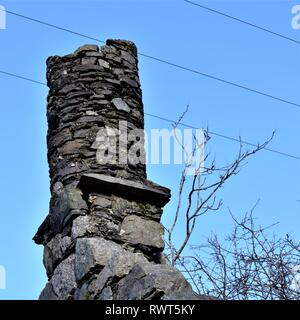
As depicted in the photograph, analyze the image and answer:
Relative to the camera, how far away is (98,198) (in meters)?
4.90

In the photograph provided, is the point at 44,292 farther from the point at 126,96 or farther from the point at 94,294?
the point at 126,96

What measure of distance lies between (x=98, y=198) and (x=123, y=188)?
164mm

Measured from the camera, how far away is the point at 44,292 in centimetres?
489

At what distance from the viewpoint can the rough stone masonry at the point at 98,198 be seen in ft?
14.3

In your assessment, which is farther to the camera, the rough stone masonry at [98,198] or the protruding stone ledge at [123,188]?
the protruding stone ledge at [123,188]

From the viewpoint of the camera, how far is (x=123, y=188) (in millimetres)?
4922

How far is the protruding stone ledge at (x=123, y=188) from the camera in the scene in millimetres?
4879

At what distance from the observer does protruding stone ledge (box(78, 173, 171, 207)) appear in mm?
4879

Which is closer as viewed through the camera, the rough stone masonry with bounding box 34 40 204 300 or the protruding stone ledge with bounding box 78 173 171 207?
the rough stone masonry with bounding box 34 40 204 300
